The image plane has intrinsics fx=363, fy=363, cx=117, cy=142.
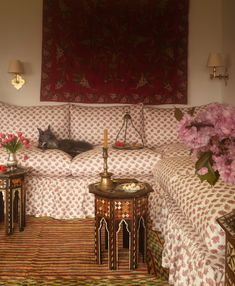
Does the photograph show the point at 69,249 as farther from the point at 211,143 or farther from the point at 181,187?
the point at 211,143

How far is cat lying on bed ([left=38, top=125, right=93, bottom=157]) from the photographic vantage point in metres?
3.78

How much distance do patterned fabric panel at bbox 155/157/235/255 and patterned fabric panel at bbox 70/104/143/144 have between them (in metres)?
1.73

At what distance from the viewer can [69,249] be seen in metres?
2.75

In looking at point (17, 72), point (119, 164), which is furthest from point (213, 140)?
point (17, 72)

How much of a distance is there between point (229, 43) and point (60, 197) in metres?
2.69

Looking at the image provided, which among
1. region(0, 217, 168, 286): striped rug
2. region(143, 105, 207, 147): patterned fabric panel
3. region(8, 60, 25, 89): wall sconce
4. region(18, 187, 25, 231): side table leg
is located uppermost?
region(8, 60, 25, 89): wall sconce

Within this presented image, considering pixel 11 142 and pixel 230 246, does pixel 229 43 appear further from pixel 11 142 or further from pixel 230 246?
pixel 230 246

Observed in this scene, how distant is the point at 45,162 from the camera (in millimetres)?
3484

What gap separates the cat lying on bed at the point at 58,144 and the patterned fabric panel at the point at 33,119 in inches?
14.6

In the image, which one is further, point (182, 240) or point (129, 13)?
point (129, 13)

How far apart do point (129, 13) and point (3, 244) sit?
315 centimetres

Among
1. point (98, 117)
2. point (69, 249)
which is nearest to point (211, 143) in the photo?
point (69, 249)

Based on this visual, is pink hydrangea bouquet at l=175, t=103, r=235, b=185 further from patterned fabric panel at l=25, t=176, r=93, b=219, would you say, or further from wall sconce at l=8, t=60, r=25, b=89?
wall sconce at l=8, t=60, r=25, b=89

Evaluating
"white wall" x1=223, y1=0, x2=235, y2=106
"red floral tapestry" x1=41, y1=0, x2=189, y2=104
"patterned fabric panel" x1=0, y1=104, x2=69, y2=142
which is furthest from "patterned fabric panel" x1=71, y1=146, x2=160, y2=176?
"white wall" x1=223, y1=0, x2=235, y2=106
